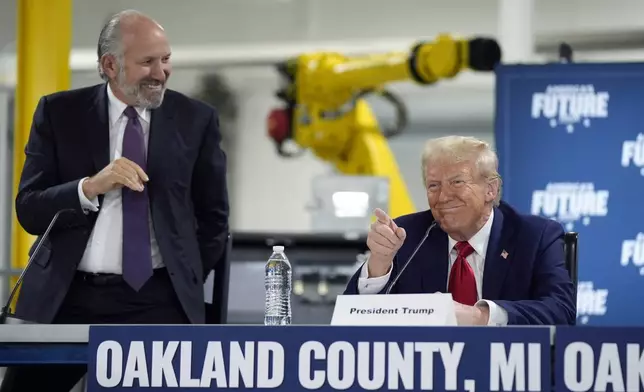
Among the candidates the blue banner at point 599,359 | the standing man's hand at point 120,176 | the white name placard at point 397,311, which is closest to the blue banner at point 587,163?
the standing man's hand at point 120,176

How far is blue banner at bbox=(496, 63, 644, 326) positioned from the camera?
18.0ft

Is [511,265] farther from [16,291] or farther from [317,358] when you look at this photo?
[16,291]

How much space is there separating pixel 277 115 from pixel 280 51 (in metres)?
1.98

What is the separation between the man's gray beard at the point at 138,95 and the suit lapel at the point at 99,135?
0.31 ft

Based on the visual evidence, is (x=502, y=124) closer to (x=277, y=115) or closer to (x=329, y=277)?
(x=329, y=277)

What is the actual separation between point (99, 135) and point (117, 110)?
0.09 m

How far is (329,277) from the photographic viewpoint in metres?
6.18

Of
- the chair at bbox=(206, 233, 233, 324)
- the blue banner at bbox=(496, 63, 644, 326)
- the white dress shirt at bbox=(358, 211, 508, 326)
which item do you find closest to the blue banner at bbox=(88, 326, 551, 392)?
the white dress shirt at bbox=(358, 211, 508, 326)

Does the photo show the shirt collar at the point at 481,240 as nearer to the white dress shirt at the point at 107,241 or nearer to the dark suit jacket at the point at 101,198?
the dark suit jacket at the point at 101,198

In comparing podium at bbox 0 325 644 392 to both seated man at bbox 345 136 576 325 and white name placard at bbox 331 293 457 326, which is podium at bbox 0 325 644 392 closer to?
white name placard at bbox 331 293 457 326

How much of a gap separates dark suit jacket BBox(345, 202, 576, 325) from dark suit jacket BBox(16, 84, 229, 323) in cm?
52

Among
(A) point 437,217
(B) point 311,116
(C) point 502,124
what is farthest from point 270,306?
(B) point 311,116

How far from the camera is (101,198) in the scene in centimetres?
317

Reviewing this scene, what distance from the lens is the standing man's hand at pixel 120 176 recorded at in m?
2.91
